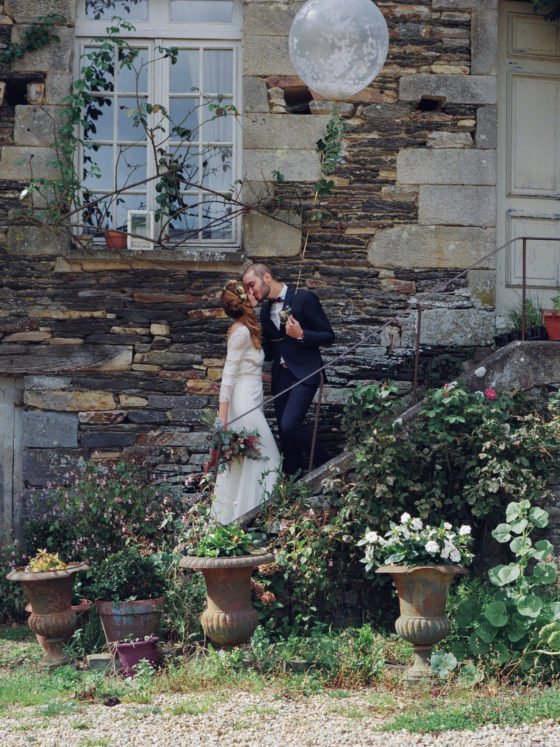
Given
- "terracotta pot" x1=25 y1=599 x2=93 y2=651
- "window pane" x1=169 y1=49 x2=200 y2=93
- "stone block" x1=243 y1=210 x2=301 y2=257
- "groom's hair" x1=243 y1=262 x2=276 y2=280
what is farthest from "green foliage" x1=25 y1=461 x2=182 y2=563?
"window pane" x1=169 y1=49 x2=200 y2=93

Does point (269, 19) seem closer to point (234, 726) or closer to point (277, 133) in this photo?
point (277, 133)

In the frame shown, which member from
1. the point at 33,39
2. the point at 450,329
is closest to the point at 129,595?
the point at 450,329

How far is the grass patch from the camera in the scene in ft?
13.2

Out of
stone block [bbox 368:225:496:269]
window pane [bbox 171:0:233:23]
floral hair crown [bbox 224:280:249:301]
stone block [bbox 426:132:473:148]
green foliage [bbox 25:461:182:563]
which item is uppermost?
window pane [bbox 171:0:233:23]

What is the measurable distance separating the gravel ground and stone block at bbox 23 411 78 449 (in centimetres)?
259

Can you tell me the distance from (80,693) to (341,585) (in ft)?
5.84

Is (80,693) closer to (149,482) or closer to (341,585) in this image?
(341,585)

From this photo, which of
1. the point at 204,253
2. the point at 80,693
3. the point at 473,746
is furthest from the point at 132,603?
the point at 204,253

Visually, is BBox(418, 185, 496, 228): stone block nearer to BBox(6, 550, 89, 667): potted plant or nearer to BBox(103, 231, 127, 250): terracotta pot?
BBox(103, 231, 127, 250): terracotta pot

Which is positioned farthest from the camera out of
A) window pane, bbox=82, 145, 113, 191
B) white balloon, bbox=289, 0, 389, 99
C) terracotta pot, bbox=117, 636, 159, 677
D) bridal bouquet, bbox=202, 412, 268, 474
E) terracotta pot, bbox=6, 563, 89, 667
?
window pane, bbox=82, 145, 113, 191

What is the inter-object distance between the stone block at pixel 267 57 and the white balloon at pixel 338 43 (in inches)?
91.4

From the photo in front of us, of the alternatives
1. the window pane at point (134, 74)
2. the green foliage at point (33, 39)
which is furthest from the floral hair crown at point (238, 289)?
the green foliage at point (33, 39)

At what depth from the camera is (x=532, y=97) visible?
754 cm

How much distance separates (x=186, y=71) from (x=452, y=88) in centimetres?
197
